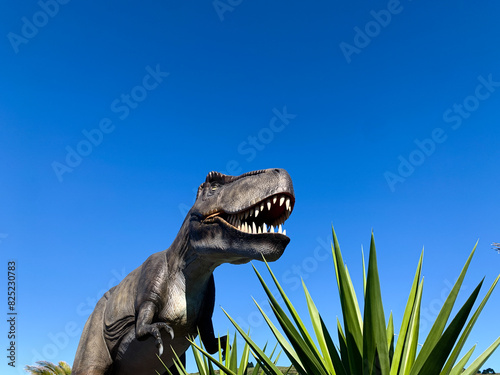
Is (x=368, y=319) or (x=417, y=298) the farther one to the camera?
(x=417, y=298)

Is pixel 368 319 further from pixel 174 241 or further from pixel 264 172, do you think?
pixel 174 241

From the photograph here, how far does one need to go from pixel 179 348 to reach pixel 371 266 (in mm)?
3155

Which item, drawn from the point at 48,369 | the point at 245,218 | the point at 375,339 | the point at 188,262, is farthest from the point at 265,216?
the point at 48,369

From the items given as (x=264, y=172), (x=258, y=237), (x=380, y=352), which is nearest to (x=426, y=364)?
(x=380, y=352)

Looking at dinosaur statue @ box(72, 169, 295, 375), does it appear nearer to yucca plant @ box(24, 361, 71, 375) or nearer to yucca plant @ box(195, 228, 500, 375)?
yucca plant @ box(195, 228, 500, 375)

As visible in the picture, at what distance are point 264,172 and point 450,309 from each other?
202 cm

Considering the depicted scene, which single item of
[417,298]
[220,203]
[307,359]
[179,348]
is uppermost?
[220,203]

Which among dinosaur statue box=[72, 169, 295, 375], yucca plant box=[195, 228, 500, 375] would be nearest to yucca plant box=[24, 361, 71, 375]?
dinosaur statue box=[72, 169, 295, 375]

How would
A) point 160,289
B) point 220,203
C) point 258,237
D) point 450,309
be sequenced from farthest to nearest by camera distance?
1. point 160,289
2. point 220,203
3. point 258,237
4. point 450,309

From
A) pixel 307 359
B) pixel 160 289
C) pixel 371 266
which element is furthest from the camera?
pixel 160 289

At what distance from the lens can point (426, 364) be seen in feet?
7.27

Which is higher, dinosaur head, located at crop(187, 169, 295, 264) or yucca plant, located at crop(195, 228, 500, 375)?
dinosaur head, located at crop(187, 169, 295, 264)

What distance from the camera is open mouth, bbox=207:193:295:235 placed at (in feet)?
12.8

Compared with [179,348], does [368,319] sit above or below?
below
